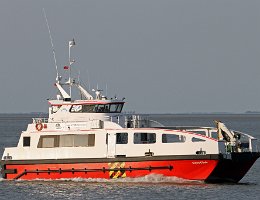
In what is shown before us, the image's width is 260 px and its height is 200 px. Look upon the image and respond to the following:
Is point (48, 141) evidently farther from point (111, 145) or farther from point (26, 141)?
point (111, 145)

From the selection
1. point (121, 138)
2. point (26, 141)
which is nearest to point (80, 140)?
point (121, 138)

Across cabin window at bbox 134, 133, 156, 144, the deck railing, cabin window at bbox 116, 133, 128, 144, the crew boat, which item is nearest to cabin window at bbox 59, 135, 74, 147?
the crew boat

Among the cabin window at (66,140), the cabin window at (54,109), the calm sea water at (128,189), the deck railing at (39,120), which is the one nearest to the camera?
the calm sea water at (128,189)

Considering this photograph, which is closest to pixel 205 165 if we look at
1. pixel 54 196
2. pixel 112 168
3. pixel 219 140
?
pixel 219 140

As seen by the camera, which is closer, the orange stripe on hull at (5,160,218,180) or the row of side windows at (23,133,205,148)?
the orange stripe on hull at (5,160,218,180)

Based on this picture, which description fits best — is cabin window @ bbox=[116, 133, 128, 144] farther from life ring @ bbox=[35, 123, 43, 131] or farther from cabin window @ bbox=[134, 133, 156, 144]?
life ring @ bbox=[35, 123, 43, 131]

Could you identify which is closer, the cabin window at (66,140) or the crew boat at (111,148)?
the crew boat at (111,148)

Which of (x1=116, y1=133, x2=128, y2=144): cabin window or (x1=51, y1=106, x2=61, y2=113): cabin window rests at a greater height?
(x1=51, y1=106, x2=61, y2=113): cabin window

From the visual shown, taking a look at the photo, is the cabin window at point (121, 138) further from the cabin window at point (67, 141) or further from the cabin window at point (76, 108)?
the cabin window at point (76, 108)

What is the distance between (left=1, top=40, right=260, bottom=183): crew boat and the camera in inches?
1463

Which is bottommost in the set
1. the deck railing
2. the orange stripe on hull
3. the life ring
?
the orange stripe on hull

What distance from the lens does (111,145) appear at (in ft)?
125

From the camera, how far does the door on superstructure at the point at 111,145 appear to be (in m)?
37.9

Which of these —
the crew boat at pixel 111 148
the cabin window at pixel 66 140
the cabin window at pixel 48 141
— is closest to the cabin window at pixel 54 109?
the crew boat at pixel 111 148
